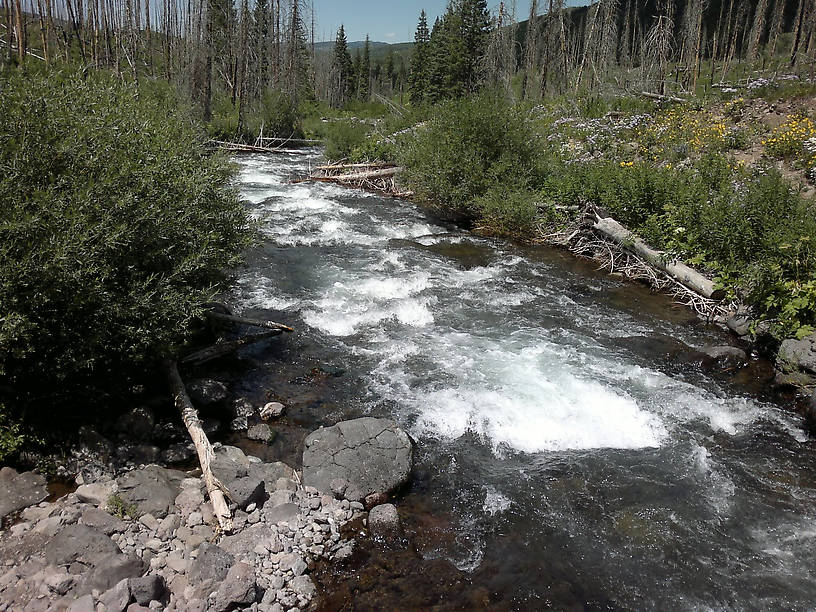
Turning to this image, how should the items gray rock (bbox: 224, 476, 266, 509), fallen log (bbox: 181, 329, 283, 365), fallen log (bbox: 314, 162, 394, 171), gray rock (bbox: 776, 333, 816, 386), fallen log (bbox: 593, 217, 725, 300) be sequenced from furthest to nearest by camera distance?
1. fallen log (bbox: 314, 162, 394, 171)
2. fallen log (bbox: 593, 217, 725, 300)
3. gray rock (bbox: 776, 333, 816, 386)
4. fallen log (bbox: 181, 329, 283, 365)
5. gray rock (bbox: 224, 476, 266, 509)

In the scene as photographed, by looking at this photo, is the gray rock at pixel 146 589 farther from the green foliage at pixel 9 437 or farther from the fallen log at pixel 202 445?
the green foliage at pixel 9 437

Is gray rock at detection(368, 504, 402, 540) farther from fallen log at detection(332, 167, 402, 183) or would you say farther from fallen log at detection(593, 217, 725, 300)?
fallen log at detection(332, 167, 402, 183)

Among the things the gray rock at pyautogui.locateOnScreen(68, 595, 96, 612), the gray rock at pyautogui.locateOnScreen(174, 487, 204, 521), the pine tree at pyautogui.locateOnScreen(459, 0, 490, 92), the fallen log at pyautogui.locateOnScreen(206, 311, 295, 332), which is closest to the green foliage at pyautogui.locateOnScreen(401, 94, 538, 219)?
the fallen log at pyautogui.locateOnScreen(206, 311, 295, 332)

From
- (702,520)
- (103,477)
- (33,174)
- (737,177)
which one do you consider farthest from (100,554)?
(737,177)

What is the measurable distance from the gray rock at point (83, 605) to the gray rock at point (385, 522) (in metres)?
2.46

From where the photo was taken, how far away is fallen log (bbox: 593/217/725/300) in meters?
11.4

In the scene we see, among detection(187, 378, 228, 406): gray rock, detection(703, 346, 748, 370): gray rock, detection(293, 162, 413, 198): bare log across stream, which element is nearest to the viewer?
detection(187, 378, 228, 406): gray rock

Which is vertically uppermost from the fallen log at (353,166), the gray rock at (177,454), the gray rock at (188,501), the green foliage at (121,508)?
the fallen log at (353,166)

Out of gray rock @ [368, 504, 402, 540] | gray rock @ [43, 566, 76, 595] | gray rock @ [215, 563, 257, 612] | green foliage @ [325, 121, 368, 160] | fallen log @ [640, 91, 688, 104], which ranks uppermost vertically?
fallen log @ [640, 91, 688, 104]

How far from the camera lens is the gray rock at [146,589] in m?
4.14

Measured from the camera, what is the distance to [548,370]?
8727 millimetres

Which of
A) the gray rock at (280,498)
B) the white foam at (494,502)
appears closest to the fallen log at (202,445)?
the gray rock at (280,498)

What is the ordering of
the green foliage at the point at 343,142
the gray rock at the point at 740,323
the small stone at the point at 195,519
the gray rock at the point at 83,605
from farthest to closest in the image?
the green foliage at the point at 343,142, the gray rock at the point at 740,323, the small stone at the point at 195,519, the gray rock at the point at 83,605

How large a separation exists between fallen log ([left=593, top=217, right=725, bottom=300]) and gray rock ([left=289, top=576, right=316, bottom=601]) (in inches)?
393
